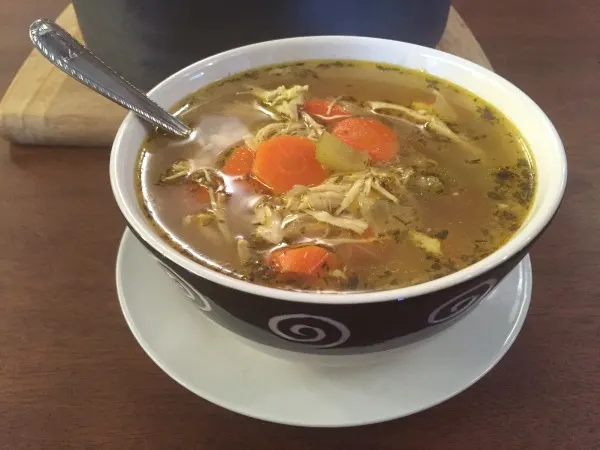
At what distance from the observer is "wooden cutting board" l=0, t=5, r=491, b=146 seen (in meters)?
1.43

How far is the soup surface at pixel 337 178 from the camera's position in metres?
0.89

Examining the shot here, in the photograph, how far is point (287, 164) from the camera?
1.03 m

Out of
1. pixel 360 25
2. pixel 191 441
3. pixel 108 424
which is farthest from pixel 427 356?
pixel 360 25

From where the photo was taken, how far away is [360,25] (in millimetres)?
1348

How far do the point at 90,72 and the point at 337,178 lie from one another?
44 centimetres

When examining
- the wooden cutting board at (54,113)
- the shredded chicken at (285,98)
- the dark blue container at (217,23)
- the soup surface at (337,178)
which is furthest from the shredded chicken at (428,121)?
the wooden cutting board at (54,113)

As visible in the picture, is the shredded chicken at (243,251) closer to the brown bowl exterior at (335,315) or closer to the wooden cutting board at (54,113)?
the brown bowl exterior at (335,315)

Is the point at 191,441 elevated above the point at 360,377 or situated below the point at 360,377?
below

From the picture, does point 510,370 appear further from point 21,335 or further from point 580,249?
point 21,335

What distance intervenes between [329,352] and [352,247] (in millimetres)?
157

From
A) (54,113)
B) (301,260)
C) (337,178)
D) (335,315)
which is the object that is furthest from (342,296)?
(54,113)

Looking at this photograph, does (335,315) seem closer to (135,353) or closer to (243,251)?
(243,251)

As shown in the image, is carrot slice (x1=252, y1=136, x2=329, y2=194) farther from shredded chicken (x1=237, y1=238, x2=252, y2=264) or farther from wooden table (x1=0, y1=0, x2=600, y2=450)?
wooden table (x1=0, y1=0, x2=600, y2=450)

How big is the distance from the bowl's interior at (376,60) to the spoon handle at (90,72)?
0.03m
